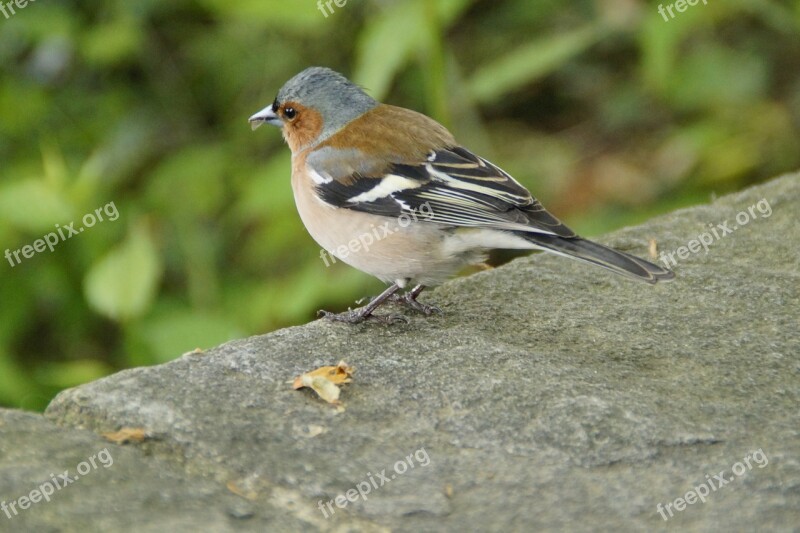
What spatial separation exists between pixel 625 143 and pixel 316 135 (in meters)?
3.33

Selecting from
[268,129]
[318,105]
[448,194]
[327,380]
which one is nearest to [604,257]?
[448,194]

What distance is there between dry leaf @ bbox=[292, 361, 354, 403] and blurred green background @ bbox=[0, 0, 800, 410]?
81.9 inches

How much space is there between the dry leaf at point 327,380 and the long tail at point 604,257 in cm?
84

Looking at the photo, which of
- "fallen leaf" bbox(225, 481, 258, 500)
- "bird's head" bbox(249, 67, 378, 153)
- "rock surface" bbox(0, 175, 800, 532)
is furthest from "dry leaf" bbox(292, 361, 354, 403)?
"bird's head" bbox(249, 67, 378, 153)

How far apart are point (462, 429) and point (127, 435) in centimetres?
84

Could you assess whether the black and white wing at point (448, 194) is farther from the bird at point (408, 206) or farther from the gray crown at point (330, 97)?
the gray crown at point (330, 97)

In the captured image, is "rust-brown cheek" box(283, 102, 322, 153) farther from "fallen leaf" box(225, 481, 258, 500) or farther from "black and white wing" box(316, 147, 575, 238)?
"fallen leaf" box(225, 481, 258, 500)

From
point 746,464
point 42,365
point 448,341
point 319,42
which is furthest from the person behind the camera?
point 319,42

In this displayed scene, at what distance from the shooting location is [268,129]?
22.1ft

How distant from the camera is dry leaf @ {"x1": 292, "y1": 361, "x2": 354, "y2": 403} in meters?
2.81

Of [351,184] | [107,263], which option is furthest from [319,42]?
[351,184]

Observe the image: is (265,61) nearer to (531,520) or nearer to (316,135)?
(316,135)

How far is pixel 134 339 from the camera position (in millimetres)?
4832

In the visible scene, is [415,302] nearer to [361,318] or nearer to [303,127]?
[361,318]
